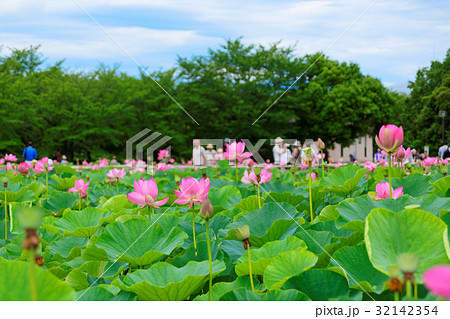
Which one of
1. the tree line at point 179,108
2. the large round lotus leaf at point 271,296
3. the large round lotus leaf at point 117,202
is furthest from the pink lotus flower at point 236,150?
the large round lotus leaf at point 271,296

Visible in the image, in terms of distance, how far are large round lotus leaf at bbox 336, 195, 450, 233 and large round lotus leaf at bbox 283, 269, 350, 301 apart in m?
0.23

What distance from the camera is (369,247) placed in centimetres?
61

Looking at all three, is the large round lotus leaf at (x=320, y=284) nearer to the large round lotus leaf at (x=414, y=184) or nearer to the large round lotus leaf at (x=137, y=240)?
the large round lotus leaf at (x=137, y=240)

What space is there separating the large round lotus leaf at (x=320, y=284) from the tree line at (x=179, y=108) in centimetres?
119

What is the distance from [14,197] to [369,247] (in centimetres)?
194

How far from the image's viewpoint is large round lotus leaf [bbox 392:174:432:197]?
1368 mm

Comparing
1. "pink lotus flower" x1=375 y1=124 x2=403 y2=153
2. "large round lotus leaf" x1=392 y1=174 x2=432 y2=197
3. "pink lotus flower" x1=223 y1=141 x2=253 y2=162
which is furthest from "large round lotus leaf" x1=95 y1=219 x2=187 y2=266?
"pink lotus flower" x1=223 y1=141 x2=253 y2=162

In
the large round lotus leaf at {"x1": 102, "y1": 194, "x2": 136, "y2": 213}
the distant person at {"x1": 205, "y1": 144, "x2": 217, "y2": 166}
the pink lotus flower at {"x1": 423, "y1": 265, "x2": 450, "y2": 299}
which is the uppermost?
the distant person at {"x1": 205, "y1": 144, "x2": 217, "y2": 166}

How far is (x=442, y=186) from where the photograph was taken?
123 centimetres

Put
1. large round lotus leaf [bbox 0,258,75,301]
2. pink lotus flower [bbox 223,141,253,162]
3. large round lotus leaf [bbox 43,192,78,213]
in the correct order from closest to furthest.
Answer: large round lotus leaf [bbox 0,258,75,301], pink lotus flower [bbox 223,141,253,162], large round lotus leaf [bbox 43,192,78,213]

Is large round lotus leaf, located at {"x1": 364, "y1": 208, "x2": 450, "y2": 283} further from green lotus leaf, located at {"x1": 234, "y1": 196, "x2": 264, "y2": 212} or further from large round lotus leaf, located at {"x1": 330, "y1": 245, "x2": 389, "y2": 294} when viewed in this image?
green lotus leaf, located at {"x1": 234, "y1": 196, "x2": 264, "y2": 212}

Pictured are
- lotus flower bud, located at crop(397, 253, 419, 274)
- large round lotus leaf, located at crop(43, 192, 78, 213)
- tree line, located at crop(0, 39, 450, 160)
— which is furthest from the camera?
tree line, located at crop(0, 39, 450, 160)

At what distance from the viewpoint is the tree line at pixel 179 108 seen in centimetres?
243

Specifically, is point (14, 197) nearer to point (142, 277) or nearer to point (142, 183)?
point (142, 183)
